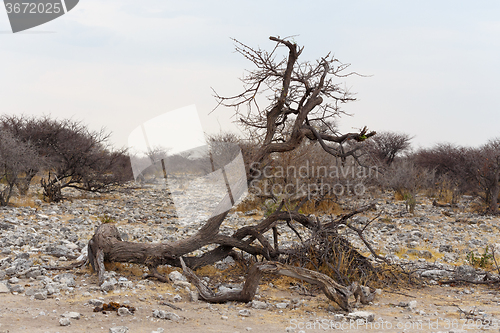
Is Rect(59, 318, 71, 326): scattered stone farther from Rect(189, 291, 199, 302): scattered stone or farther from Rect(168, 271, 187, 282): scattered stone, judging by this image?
Rect(168, 271, 187, 282): scattered stone

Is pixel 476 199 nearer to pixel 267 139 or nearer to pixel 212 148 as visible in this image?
pixel 212 148

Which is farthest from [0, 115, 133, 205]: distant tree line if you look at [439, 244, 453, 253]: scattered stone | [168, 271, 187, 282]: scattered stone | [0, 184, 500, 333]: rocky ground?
[439, 244, 453, 253]: scattered stone

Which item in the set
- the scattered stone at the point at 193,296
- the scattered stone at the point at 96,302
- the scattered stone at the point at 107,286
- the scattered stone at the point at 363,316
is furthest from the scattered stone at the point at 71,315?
the scattered stone at the point at 363,316

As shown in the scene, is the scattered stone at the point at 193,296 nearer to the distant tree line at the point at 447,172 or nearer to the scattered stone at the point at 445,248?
the distant tree line at the point at 447,172

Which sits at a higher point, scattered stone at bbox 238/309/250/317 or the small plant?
scattered stone at bbox 238/309/250/317

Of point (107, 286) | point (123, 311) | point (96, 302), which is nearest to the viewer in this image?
point (123, 311)

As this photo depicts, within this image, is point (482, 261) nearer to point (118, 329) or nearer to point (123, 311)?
point (123, 311)

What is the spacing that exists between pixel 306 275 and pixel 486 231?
7.98m

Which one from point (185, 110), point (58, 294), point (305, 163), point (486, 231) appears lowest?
point (486, 231)

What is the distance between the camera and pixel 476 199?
52.1ft

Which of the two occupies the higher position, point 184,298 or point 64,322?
point 64,322

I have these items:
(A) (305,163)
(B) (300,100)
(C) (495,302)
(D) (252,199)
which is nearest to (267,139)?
(B) (300,100)

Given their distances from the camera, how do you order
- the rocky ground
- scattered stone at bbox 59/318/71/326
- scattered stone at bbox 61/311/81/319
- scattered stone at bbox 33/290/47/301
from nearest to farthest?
scattered stone at bbox 59/318/71/326, scattered stone at bbox 61/311/81/319, the rocky ground, scattered stone at bbox 33/290/47/301

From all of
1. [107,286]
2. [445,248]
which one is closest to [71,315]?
[107,286]
